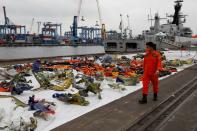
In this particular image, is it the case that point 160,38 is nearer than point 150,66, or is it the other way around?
point 150,66

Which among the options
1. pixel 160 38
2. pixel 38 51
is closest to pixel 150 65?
pixel 38 51

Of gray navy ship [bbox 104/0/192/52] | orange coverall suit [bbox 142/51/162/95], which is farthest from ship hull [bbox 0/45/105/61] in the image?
orange coverall suit [bbox 142/51/162/95]

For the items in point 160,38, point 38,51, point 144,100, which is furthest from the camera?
point 160,38

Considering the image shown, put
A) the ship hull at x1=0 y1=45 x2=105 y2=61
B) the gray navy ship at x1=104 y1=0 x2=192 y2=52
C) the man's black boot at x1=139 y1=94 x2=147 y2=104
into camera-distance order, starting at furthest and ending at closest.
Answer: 1. the gray navy ship at x1=104 y1=0 x2=192 y2=52
2. the ship hull at x1=0 y1=45 x2=105 y2=61
3. the man's black boot at x1=139 y1=94 x2=147 y2=104

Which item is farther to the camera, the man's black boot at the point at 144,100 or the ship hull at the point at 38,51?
the ship hull at the point at 38,51

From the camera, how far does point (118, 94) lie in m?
13.0

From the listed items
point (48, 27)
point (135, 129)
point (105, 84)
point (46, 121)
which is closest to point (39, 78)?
point (105, 84)

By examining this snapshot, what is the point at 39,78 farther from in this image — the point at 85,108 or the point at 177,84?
the point at 177,84

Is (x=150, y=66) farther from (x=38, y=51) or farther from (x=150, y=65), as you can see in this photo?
(x=38, y=51)

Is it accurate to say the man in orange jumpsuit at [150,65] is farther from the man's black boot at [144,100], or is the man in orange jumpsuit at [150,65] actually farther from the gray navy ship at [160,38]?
the gray navy ship at [160,38]

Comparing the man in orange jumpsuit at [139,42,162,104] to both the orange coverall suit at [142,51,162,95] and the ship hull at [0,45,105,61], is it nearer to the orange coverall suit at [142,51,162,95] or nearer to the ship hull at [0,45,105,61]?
the orange coverall suit at [142,51,162,95]

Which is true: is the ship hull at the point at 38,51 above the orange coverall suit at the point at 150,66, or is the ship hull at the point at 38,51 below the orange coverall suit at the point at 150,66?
below

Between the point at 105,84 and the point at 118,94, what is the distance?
1878 millimetres

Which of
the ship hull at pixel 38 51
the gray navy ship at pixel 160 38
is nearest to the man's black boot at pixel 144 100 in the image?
the ship hull at pixel 38 51
